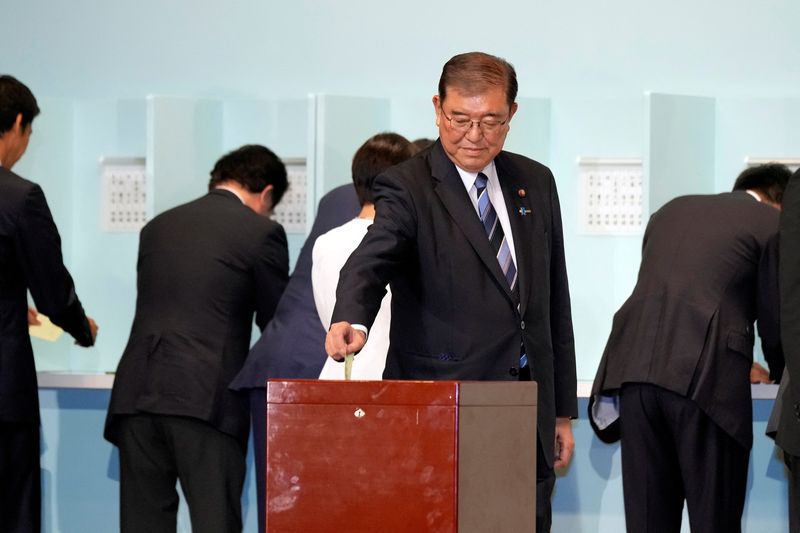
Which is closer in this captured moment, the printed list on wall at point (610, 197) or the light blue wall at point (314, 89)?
the light blue wall at point (314, 89)

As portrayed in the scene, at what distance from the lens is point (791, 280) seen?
2.36 meters

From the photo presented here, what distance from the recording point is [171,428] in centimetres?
371

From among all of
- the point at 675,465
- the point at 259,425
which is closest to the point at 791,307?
the point at 675,465

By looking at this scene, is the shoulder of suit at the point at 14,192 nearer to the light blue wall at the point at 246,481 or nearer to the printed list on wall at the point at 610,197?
the light blue wall at the point at 246,481

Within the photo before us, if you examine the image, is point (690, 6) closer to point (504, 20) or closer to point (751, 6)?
point (751, 6)

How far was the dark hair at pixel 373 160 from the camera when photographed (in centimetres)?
340

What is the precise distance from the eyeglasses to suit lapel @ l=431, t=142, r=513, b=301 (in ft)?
0.29

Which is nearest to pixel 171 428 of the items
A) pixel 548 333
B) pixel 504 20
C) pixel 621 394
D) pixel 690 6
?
pixel 621 394

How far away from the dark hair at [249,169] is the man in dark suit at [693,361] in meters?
1.19

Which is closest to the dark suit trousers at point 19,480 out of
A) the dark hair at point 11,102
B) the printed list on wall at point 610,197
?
the dark hair at point 11,102

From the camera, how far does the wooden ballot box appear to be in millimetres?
1968

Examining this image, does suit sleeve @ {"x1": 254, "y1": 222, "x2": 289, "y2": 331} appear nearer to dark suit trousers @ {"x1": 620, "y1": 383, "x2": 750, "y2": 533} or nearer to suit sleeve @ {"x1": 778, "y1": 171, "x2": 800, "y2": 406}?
dark suit trousers @ {"x1": 620, "y1": 383, "x2": 750, "y2": 533}

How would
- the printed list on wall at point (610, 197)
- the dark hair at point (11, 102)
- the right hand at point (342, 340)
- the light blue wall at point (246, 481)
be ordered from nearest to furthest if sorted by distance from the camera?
the right hand at point (342, 340), the dark hair at point (11, 102), the light blue wall at point (246, 481), the printed list on wall at point (610, 197)

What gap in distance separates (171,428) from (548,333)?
154 centimetres
